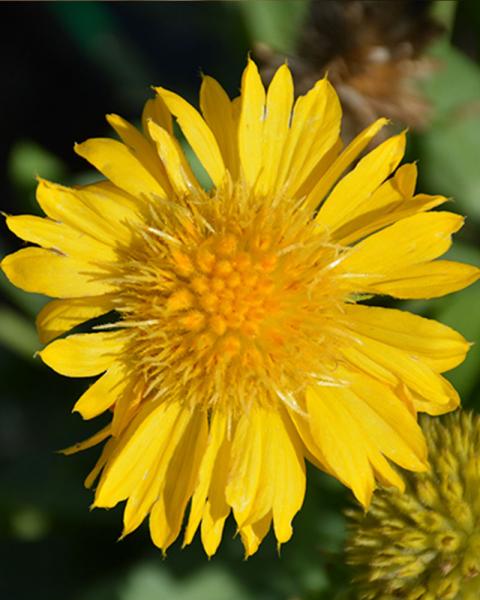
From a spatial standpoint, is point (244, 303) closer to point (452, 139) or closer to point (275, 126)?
point (275, 126)

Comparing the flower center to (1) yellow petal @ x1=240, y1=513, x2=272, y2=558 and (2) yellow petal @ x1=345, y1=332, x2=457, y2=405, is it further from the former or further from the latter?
(1) yellow petal @ x1=240, y1=513, x2=272, y2=558

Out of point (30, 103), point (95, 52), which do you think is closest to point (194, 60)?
point (95, 52)

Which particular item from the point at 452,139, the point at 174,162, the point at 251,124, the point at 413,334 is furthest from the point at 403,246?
the point at 452,139

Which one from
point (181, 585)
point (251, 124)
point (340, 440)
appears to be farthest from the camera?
point (181, 585)

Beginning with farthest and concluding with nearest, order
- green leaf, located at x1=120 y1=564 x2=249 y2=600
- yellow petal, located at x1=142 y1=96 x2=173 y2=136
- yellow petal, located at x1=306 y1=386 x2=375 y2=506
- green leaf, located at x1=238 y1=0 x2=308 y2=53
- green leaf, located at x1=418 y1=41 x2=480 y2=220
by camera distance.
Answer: green leaf, located at x1=238 y1=0 x2=308 y2=53, green leaf, located at x1=418 y1=41 x2=480 y2=220, green leaf, located at x1=120 y1=564 x2=249 y2=600, yellow petal, located at x1=142 y1=96 x2=173 y2=136, yellow petal, located at x1=306 y1=386 x2=375 y2=506

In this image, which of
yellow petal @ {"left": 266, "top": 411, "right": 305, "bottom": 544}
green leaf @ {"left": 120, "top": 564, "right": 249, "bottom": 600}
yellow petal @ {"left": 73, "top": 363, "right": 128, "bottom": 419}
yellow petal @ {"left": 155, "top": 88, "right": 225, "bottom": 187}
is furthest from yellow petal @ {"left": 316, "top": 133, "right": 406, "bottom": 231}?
green leaf @ {"left": 120, "top": 564, "right": 249, "bottom": 600}

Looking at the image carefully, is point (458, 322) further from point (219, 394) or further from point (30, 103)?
point (30, 103)

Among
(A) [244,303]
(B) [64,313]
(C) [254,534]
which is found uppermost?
(B) [64,313]
